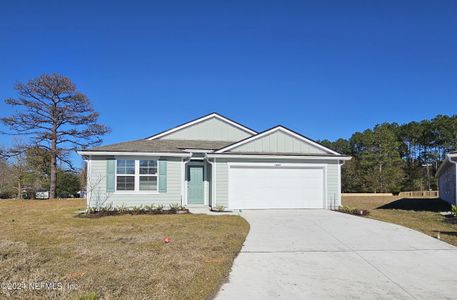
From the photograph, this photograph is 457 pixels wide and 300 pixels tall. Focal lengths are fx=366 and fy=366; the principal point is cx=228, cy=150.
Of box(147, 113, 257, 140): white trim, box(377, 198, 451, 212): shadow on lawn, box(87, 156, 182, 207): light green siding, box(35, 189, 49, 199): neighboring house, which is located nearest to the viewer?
box(87, 156, 182, 207): light green siding

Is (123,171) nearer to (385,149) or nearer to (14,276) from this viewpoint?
(14,276)

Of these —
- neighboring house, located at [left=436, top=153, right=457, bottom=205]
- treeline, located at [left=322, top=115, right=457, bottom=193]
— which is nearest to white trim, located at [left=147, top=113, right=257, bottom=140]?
neighboring house, located at [left=436, top=153, right=457, bottom=205]

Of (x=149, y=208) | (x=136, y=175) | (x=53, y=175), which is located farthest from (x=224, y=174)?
(x=53, y=175)

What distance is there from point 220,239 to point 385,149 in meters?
45.7

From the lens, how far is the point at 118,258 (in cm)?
707

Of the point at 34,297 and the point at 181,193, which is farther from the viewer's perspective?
the point at 181,193

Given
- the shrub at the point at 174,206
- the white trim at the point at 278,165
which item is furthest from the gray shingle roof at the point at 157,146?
the shrub at the point at 174,206

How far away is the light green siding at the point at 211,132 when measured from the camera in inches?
851

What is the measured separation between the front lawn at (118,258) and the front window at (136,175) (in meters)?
3.76

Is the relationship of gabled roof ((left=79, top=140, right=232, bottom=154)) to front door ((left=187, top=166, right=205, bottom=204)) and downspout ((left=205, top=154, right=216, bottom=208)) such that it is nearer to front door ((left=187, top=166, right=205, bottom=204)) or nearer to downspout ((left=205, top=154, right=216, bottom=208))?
front door ((left=187, top=166, right=205, bottom=204))

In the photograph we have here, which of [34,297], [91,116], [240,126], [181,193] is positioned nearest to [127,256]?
[34,297]

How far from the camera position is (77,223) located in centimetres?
1231

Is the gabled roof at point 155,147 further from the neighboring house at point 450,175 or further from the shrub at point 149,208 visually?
the neighboring house at point 450,175

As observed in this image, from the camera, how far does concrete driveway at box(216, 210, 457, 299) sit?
5326mm
